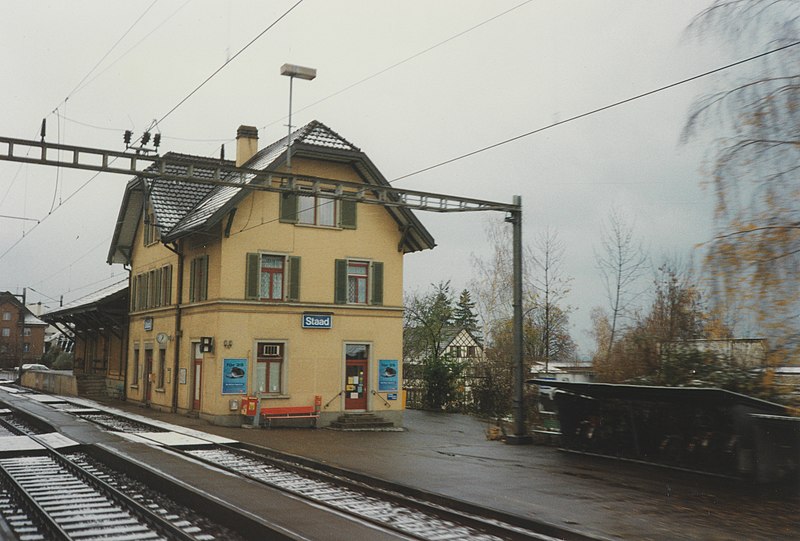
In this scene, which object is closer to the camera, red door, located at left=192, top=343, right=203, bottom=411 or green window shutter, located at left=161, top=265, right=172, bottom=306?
red door, located at left=192, top=343, right=203, bottom=411

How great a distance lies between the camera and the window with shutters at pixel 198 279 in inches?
1086

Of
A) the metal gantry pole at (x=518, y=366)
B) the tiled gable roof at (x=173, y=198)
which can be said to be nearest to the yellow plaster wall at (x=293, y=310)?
the tiled gable roof at (x=173, y=198)

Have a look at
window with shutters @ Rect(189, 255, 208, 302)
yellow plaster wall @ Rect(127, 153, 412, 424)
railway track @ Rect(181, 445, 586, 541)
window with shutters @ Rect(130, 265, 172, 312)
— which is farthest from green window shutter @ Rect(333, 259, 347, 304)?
railway track @ Rect(181, 445, 586, 541)

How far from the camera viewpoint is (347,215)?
28.4 metres

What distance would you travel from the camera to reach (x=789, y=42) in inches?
355

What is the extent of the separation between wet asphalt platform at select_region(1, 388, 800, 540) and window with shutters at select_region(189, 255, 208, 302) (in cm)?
757

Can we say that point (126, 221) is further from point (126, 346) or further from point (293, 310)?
point (293, 310)

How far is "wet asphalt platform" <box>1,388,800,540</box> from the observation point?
31.9 ft

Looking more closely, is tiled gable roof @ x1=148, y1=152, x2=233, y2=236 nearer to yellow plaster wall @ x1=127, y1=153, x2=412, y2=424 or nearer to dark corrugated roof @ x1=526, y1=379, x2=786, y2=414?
yellow plaster wall @ x1=127, y1=153, x2=412, y2=424

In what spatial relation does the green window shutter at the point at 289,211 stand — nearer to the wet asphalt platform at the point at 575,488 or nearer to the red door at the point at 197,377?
the red door at the point at 197,377

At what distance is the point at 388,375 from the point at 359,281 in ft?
11.7

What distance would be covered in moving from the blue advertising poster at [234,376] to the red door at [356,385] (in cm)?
380

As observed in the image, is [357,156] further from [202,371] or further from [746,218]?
[746,218]

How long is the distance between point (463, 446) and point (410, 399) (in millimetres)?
16937
